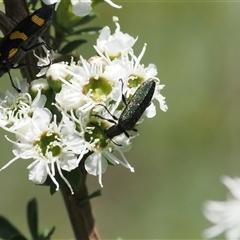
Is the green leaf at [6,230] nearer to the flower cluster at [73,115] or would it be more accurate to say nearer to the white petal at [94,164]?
the flower cluster at [73,115]

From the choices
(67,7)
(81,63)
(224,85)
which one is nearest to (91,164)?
(81,63)

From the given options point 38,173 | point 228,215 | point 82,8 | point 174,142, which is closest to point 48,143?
point 38,173

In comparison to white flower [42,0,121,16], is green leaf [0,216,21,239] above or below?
below

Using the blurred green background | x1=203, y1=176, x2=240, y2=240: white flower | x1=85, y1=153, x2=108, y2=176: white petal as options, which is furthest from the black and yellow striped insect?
the blurred green background

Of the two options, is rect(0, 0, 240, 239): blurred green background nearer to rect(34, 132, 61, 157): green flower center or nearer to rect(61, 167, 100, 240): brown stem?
rect(61, 167, 100, 240): brown stem

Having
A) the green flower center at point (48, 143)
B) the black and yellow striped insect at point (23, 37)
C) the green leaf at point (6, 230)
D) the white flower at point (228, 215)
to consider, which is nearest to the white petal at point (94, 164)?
the green flower center at point (48, 143)
